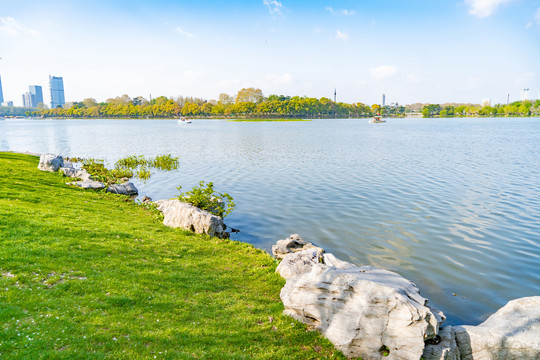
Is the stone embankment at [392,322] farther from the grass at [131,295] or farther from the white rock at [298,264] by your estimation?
the white rock at [298,264]

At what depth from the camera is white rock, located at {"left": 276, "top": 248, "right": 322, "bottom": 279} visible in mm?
11725

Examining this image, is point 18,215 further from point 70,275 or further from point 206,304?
point 206,304

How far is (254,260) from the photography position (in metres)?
13.6

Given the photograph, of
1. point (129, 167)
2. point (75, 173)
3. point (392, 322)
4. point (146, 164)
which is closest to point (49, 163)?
point (75, 173)

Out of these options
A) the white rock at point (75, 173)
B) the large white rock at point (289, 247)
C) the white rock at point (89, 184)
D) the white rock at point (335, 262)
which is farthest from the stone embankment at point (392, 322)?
the white rock at point (75, 173)

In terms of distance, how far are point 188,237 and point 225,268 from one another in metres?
3.75

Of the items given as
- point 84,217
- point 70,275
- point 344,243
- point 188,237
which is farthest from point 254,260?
point 84,217

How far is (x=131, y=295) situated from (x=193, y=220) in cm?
773

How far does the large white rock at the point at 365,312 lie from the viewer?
7512mm

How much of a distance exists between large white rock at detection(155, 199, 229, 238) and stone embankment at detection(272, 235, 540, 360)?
8055 mm

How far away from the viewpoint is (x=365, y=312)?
26.4 ft

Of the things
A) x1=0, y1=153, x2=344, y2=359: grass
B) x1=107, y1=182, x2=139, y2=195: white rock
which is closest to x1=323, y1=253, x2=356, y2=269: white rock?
x1=0, y1=153, x2=344, y2=359: grass

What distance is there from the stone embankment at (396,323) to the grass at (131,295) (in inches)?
23.0

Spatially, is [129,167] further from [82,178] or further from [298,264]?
[298,264]
